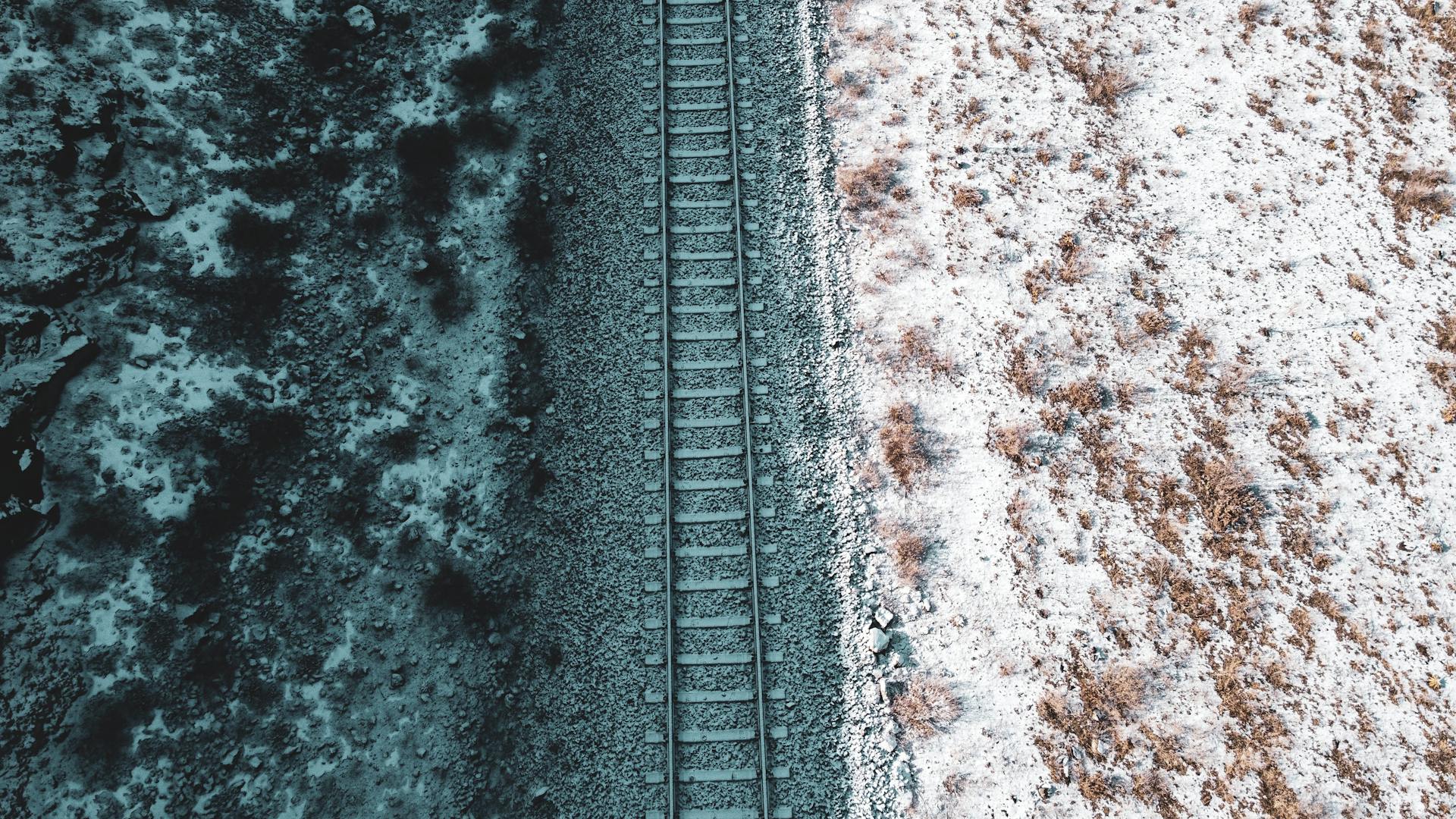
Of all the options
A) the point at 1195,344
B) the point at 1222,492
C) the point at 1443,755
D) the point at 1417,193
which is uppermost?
→ the point at 1417,193

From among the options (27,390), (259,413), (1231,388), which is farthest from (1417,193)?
Result: (27,390)

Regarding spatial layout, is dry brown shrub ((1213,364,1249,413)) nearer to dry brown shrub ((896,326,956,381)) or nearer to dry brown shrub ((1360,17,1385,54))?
dry brown shrub ((896,326,956,381))

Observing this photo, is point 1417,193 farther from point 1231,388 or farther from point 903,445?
point 903,445

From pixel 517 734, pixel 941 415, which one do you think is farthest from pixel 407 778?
pixel 941 415

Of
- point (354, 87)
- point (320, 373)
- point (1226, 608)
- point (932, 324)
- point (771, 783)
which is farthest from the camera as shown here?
point (354, 87)

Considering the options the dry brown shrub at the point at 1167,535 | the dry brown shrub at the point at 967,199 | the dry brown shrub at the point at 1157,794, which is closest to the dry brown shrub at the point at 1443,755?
the dry brown shrub at the point at 1157,794

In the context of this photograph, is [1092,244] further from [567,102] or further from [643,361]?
[567,102]

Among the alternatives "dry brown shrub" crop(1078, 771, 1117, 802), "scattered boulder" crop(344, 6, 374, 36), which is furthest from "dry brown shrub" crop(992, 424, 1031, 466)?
"scattered boulder" crop(344, 6, 374, 36)
